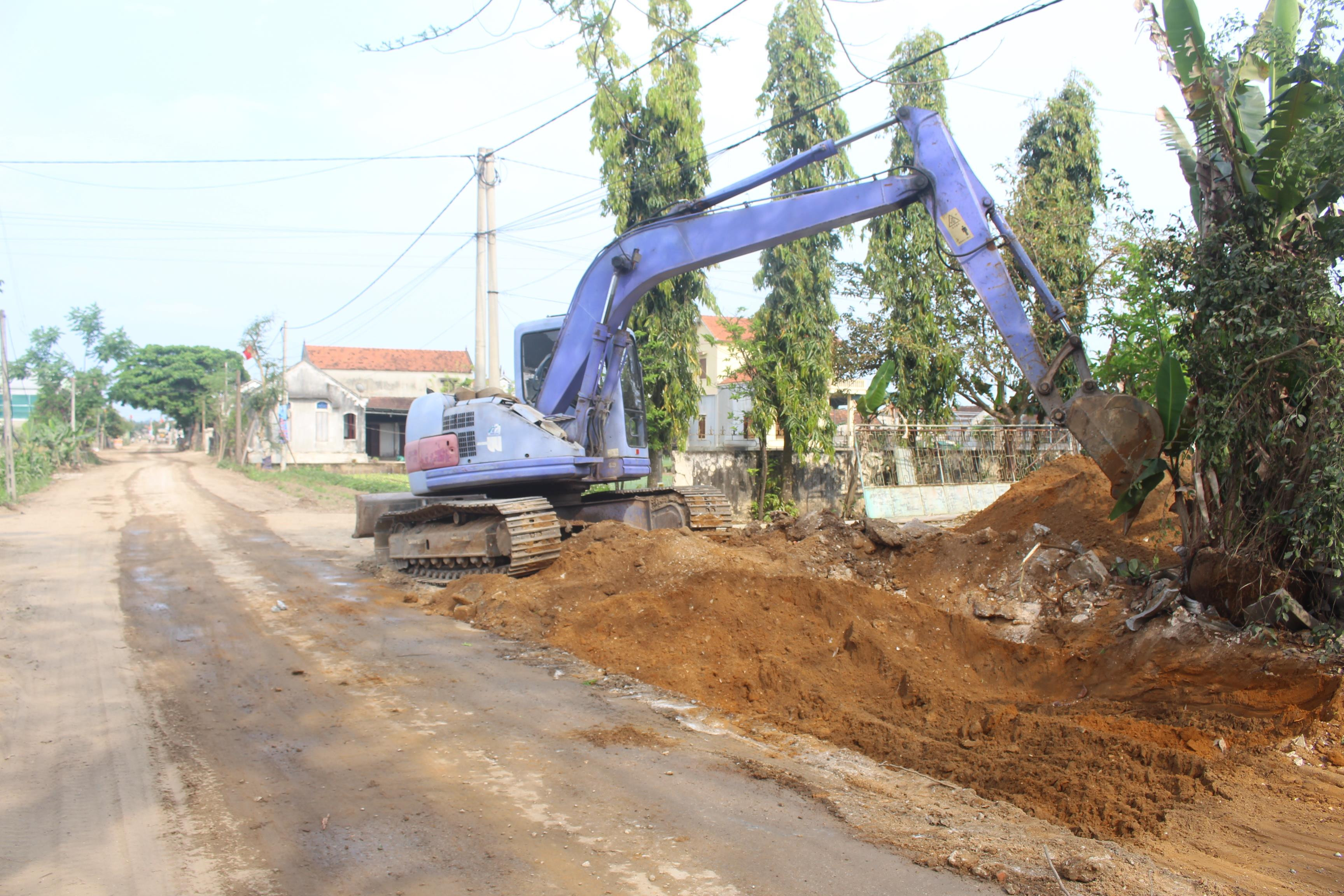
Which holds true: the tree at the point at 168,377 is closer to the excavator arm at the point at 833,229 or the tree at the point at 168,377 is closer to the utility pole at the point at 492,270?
the utility pole at the point at 492,270

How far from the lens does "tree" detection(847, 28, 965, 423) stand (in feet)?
64.5

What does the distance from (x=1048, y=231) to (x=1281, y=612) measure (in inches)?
622

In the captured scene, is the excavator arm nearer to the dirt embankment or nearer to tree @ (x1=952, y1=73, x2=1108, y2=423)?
the dirt embankment

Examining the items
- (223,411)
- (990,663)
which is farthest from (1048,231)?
(223,411)

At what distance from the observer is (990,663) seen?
22.3ft

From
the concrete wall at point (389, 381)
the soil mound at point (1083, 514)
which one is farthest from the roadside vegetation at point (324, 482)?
the soil mound at point (1083, 514)

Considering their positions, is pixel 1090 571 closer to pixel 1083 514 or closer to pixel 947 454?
pixel 1083 514

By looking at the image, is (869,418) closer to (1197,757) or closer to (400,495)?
(400,495)

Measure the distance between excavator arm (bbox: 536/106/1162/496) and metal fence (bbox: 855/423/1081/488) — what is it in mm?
7058

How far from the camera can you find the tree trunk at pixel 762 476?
1867 cm

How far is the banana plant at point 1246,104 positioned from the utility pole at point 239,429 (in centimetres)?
4446

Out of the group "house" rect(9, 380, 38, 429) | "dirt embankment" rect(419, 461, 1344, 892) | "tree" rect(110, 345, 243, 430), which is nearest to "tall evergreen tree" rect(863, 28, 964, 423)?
"dirt embankment" rect(419, 461, 1344, 892)

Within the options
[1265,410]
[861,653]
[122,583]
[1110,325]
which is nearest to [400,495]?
[122,583]

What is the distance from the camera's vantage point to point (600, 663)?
7.11m
